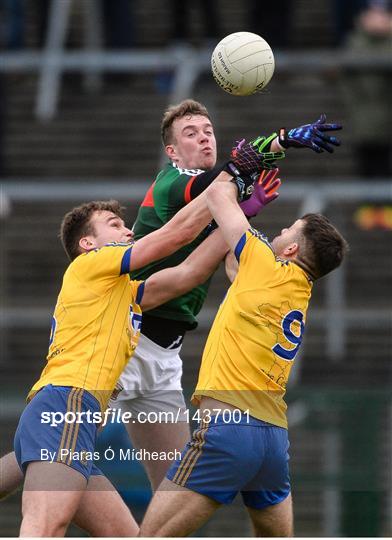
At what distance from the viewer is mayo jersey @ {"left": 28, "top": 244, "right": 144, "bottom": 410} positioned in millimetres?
7980

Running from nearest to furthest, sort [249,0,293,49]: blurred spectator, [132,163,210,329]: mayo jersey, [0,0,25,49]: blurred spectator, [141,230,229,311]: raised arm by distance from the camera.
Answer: [141,230,229,311]: raised arm < [132,163,210,329]: mayo jersey < [249,0,293,49]: blurred spectator < [0,0,25,49]: blurred spectator

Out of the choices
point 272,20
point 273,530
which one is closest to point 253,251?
point 273,530

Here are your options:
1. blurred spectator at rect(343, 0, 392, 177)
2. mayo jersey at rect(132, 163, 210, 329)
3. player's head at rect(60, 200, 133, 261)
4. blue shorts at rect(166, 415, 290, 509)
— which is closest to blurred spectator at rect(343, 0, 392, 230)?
blurred spectator at rect(343, 0, 392, 177)

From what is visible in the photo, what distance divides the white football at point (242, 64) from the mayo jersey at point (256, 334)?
0.85 m

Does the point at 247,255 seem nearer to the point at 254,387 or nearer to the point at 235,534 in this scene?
the point at 254,387

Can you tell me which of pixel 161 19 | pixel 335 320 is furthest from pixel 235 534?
pixel 161 19

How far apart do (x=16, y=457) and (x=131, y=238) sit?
1.27 meters

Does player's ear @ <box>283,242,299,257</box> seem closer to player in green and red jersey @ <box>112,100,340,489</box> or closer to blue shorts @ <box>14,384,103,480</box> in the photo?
player in green and red jersey @ <box>112,100,340,489</box>

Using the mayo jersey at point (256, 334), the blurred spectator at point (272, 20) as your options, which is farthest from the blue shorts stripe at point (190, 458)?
the blurred spectator at point (272, 20)

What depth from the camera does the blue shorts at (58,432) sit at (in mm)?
7770

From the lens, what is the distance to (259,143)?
318 inches

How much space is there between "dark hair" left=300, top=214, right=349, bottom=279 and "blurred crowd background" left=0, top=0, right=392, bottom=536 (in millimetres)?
2856

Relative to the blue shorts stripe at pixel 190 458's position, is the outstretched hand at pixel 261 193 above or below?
above

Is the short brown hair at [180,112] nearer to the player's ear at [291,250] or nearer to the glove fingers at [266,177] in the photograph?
the glove fingers at [266,177]
